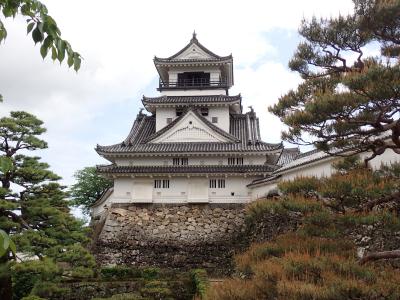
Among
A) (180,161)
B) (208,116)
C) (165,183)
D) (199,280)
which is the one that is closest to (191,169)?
(180,161)

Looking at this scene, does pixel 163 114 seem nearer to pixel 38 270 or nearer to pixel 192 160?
pixel 192 160

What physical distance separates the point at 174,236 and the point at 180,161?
3.74m

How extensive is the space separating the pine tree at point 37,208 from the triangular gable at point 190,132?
336 inches

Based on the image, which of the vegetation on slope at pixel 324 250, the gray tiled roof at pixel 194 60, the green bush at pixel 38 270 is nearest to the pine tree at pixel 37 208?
the green bush at pixel 38 270

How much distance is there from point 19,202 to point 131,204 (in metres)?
8.14

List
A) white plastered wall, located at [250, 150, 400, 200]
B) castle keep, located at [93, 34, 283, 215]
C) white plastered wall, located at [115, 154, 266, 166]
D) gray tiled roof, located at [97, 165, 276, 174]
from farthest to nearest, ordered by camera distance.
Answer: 1. white plastered wall, located at [115, 154, 266, 166]
2. castle keep, located at [93, 34, 283, 215]
3. gray tiled roof, located at [97, 165, 276, 174]
4. white plastered wall, located at [250, 150, 400, 200]

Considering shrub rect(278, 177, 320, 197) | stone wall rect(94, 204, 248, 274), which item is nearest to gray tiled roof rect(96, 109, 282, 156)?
stone wall rect(94, 204, 248, 274)

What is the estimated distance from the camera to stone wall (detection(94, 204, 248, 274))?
61.0 ft

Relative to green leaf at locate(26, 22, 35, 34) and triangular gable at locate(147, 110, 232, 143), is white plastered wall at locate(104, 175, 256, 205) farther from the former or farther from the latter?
green leaf at locate(26, 22, 35, 34)

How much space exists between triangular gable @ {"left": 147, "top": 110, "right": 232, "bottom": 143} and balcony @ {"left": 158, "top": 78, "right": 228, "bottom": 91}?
2502mm

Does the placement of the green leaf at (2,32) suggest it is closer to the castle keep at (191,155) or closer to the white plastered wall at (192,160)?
the castle keep at (191,155)

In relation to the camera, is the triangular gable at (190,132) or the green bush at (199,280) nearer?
the green bush at (199,280)

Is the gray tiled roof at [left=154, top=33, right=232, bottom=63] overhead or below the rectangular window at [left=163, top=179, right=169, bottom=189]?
overhead

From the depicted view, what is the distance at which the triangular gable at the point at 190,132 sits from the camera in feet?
68.4
